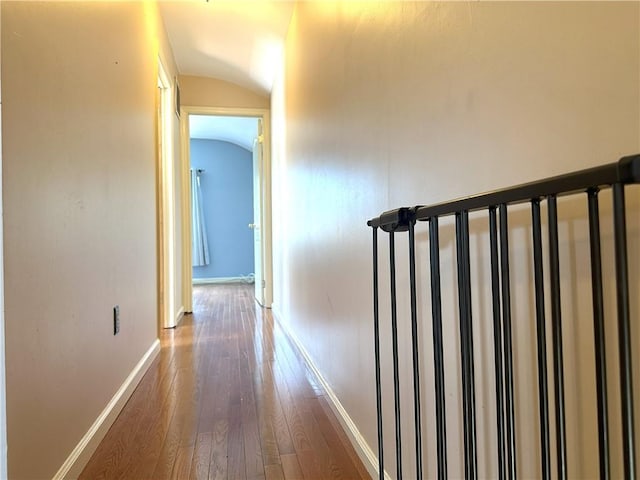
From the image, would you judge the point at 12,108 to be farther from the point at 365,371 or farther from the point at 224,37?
the point at 224,37

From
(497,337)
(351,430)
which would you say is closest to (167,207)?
(351,430)

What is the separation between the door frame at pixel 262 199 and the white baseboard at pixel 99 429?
1980mm

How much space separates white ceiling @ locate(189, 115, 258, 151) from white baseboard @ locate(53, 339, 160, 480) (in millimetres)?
3873

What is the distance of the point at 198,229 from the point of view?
265 inches

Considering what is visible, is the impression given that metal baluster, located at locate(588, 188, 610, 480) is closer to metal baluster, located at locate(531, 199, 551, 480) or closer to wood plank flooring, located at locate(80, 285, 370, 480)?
metal baluster, located at locate(531, 199, 551, 480)

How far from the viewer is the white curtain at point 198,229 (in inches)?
264

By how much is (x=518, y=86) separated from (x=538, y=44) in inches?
2.6

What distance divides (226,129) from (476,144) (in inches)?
228

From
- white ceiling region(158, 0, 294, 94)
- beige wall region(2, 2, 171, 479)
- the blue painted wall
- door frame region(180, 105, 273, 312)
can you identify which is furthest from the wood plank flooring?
the blue painted wall

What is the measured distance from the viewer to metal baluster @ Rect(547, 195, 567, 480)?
494 millimetres

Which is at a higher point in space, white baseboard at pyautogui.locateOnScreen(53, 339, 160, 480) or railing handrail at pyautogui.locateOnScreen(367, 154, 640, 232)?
railing handrail at pyautogui.locateOnScreen(367, 154, 640, 232)

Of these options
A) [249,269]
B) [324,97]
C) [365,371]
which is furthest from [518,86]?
[249,269]

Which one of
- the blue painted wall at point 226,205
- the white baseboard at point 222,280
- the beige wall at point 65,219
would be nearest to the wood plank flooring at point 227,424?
the beige wall at point 65,219

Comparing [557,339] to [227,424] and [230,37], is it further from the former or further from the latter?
[230,37]
